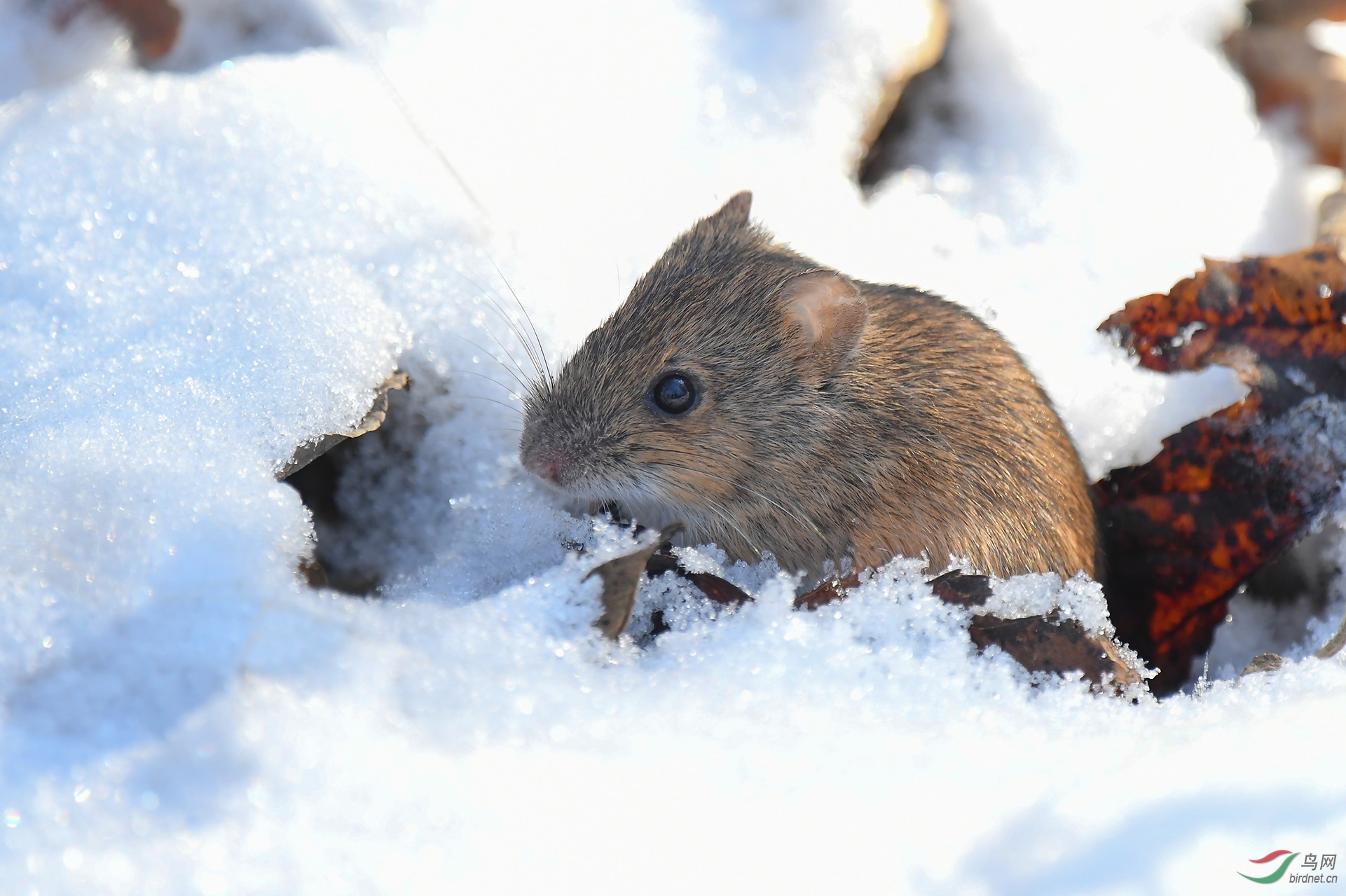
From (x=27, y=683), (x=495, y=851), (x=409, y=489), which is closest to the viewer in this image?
(x=495, y=851)

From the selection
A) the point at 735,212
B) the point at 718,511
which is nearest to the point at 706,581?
the point at 718,511

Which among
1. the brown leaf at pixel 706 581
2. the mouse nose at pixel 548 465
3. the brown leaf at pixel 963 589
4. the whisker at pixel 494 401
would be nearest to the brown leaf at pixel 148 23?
the whisker at pixel 494 401

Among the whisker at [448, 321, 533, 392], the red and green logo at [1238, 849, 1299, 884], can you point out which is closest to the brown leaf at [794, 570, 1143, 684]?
the red and green logo at [1238, 849, 1299, 884]

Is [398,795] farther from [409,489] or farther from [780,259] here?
[780,259]

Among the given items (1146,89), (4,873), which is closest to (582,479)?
(4,873)

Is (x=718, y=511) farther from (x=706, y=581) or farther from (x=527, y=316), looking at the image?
(x=527, y=316)

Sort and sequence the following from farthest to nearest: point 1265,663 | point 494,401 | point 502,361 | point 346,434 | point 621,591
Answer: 1. point 502,361
2. point 494,401
3. point 346,434
4. point 1265,663
5. point 621,591
